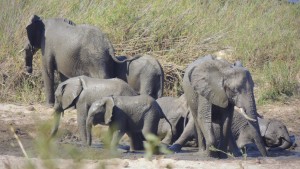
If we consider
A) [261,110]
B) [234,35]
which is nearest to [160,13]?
[234,35]

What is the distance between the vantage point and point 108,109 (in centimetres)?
886

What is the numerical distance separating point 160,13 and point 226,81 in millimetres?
5742

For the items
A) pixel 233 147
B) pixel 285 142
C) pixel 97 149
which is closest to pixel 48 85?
pixel 233 147

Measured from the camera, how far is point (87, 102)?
9414 mm

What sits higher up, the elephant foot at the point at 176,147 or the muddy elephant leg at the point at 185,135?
Result: the muddy elephant leg at the point at 185,135

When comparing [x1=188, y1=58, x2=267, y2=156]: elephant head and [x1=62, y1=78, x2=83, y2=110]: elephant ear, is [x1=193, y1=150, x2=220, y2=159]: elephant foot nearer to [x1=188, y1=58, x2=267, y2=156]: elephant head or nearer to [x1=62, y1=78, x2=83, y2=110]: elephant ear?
[x1=188, y1=58, x2=267, y2=156]: elephant head

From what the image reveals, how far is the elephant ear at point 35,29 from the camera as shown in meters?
11.4

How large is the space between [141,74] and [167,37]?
258 cm

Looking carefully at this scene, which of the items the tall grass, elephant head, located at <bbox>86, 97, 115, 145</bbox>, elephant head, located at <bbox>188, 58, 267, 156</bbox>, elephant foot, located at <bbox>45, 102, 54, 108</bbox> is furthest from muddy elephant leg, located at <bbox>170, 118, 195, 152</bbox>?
the tall grass

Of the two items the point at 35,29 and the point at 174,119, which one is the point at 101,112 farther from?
the point at 35,29

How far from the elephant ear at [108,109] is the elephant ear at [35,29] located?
2846 mm

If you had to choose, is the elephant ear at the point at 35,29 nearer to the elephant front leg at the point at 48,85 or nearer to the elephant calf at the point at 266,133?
the elephant front leg at the point at 48,85

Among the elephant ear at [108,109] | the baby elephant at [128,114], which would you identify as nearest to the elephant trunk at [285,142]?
the baby elephant at [128,114]

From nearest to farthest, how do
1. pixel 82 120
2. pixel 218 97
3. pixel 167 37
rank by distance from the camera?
pixel 218 97 < pixel 82 120 < pixel 167 37
